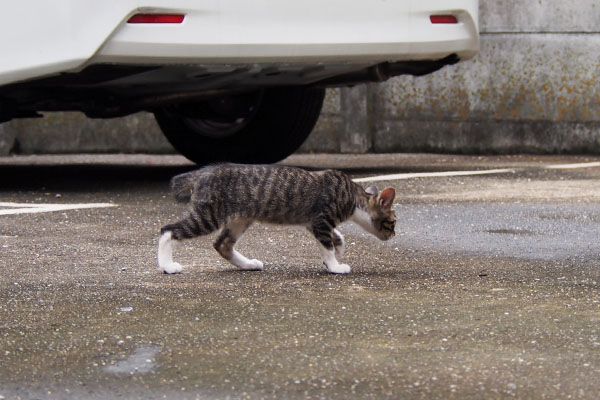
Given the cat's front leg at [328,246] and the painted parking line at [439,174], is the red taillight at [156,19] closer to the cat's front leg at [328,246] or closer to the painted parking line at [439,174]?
the painted parking line at [439,174]

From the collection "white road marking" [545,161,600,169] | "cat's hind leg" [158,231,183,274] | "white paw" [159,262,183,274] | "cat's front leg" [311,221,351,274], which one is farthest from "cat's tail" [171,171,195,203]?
"white road marking" [545,161,600,169]

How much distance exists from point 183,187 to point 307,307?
3.15ft

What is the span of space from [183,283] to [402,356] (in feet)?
3.60

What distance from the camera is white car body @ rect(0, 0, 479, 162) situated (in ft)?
16.3

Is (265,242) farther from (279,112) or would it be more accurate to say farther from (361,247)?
(279,112)

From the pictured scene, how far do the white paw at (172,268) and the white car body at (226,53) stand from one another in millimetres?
1677

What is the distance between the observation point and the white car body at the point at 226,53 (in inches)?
195

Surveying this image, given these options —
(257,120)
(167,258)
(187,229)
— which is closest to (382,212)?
(187,229)

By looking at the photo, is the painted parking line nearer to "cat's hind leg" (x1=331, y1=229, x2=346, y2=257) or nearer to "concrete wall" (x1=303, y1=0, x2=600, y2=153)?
"concrete wall" (x1=303, y1=0, x2=600, y2=153)

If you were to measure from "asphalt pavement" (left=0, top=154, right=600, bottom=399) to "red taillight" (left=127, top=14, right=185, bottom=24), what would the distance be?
34.3 inches

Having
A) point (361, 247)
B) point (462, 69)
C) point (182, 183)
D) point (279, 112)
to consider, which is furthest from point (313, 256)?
point (462, 69)

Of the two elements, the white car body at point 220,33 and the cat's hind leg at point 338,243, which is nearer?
the cat's hind leg at point 338,243

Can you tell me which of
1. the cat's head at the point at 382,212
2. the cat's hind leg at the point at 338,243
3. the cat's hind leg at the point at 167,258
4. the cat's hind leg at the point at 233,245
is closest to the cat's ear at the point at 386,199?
the cat's head at the point at 382,212

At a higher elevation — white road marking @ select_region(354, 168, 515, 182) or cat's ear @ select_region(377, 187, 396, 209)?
cat's ear @ select_region(377, 187, 396, 209)
